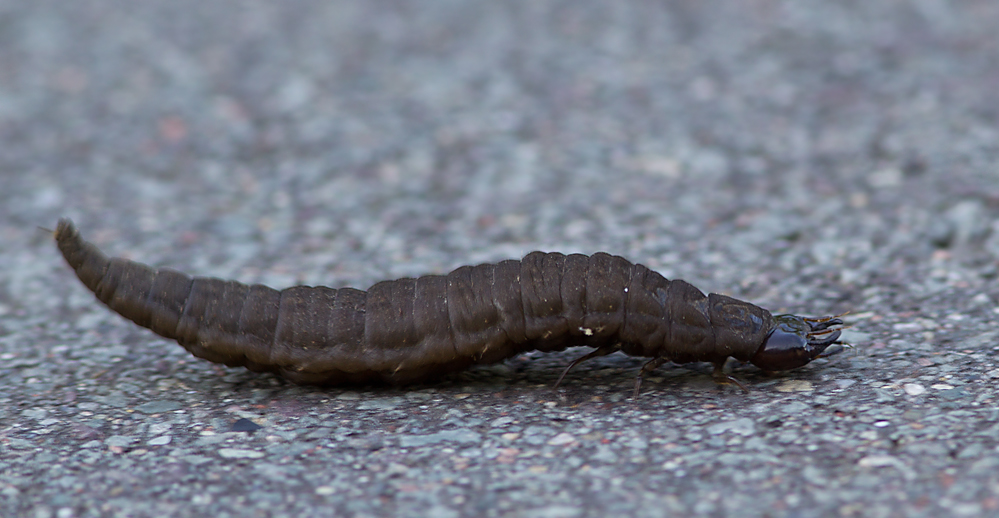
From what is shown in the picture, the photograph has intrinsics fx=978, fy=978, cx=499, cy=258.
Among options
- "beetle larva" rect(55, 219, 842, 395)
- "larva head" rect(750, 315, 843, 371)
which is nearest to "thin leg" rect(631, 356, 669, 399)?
"beetle larva" rect(55, 219, 842, 395)

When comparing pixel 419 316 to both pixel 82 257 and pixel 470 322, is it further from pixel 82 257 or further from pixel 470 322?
pixel 82 257

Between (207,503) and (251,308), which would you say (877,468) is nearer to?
(207,503)

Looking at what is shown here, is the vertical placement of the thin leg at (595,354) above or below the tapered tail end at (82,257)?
below

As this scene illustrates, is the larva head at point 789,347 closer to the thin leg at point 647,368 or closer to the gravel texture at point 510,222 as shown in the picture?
the gravel texture at point 510,222

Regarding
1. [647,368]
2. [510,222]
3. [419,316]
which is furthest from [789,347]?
[510,222]

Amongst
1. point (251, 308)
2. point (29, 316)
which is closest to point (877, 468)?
point (251, 308)

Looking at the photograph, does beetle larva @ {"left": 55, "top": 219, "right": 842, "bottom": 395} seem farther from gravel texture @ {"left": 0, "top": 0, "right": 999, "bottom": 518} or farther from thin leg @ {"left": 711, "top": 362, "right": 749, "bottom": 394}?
gravel texture @ {"left": 0, "top": 0, "right": 999, "bottom": 518}

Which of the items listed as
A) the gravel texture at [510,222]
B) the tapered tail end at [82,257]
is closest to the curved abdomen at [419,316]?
the tapered tail end at [82,257]
